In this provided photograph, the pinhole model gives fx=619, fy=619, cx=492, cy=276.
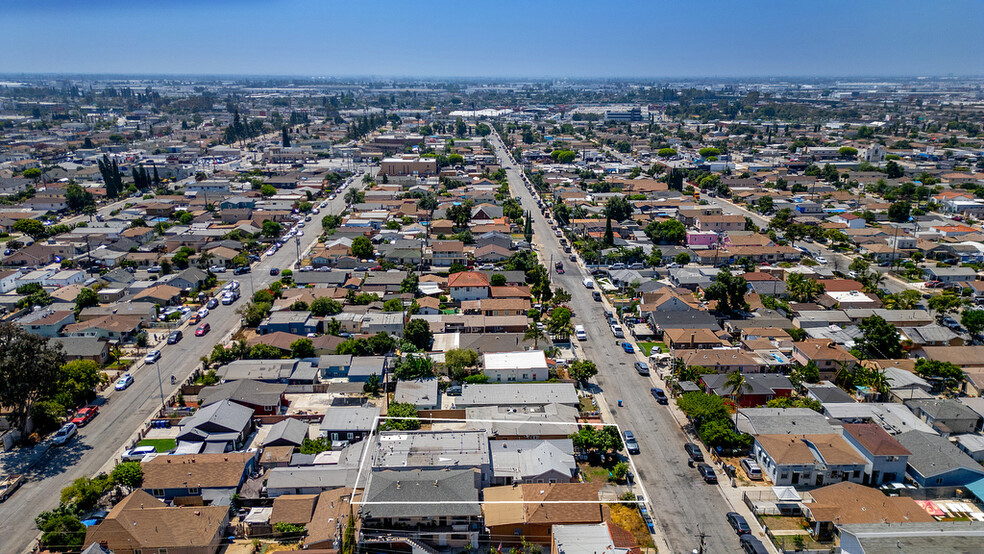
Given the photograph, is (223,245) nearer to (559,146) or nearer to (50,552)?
(50,552)

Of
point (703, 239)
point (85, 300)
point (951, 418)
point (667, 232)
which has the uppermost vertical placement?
point (667, 232)

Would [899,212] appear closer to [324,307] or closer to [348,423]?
[324,307]

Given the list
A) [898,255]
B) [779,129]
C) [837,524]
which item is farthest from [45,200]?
[779,129]

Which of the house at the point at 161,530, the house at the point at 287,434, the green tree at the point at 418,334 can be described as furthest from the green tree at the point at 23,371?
the green tree at the point at 418,334

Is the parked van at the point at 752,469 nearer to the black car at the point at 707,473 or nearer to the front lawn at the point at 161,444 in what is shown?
the black car at the point at 707,473

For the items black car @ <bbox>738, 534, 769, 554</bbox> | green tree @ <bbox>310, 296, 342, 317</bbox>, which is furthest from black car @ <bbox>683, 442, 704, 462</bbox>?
green tree @ <bbox>310, 296, 342, 317</bbox>

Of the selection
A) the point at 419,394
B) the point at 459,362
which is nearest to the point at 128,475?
the point at 419,394
